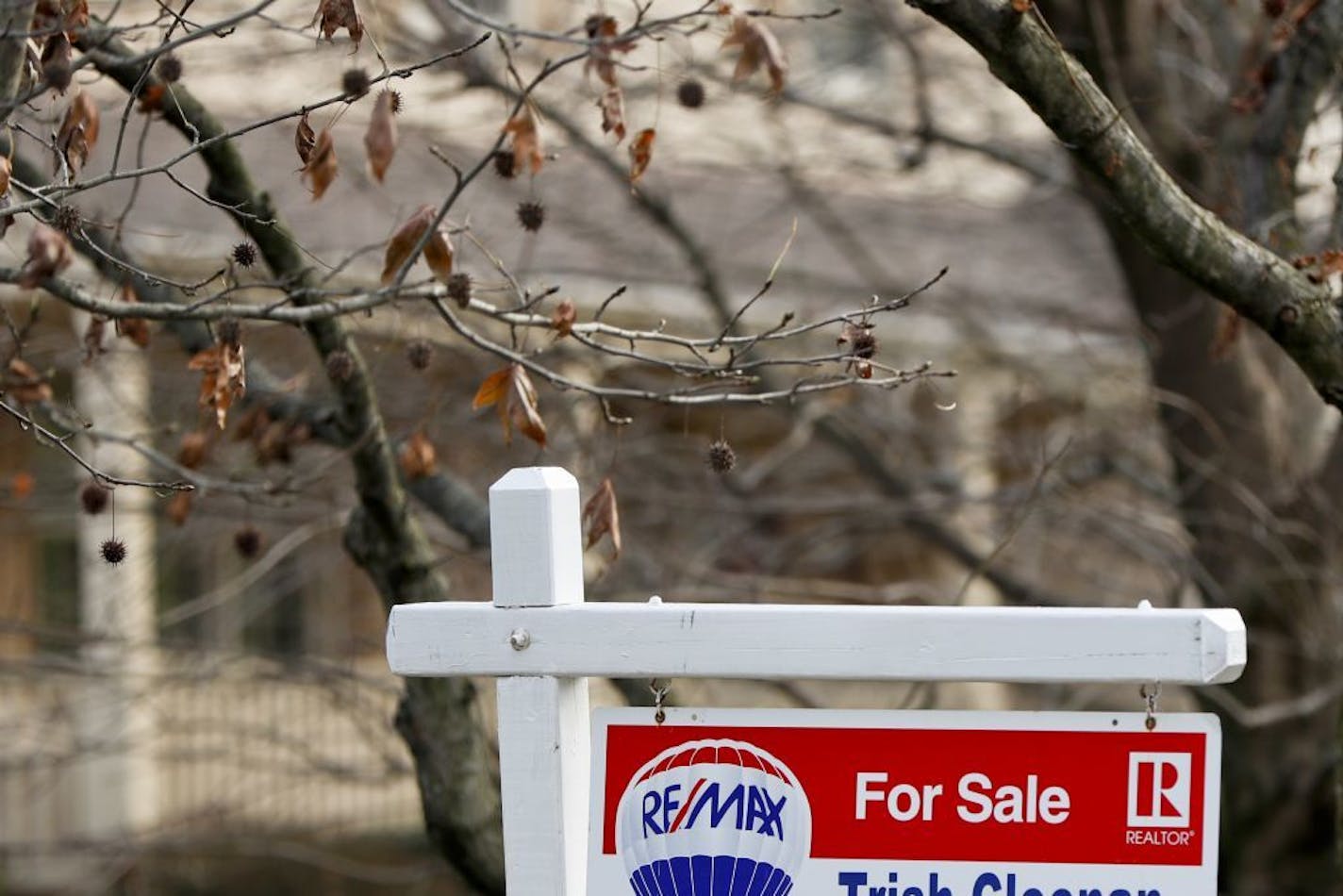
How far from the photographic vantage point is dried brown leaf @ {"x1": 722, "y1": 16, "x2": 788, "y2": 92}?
293cm

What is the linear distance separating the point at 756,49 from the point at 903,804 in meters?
1.26

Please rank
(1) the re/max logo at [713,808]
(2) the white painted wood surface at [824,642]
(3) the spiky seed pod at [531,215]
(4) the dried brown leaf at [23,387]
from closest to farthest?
(2) the white painted wood surface at [824,642]
(1) the re/max logo at [713,808]
(4) the dried brown leaf at [23,387]
(3) the spiky seed pod at [531,215]

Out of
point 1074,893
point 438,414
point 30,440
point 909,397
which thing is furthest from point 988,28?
point 30,440

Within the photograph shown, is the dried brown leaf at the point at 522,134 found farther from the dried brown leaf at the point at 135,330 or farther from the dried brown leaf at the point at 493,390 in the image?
the dried brown leaf at the point at 135,330

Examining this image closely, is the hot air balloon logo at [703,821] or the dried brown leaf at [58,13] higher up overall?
the dried brown leaf at [58,13]

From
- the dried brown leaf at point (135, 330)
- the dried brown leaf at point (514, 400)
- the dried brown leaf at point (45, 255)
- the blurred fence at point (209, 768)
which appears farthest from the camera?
the blurred fence at point (209, 768)

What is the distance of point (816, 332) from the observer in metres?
8.65

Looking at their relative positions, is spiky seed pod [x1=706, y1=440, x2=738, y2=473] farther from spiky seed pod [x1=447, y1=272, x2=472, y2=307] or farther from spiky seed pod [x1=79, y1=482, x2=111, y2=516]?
spiky seed pod [x1=79, y1=482, x2=111, y2=516]

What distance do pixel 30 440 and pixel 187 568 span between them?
1256mm

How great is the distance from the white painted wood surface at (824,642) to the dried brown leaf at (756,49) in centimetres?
94

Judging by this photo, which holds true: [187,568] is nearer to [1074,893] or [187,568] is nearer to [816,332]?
[816,332]

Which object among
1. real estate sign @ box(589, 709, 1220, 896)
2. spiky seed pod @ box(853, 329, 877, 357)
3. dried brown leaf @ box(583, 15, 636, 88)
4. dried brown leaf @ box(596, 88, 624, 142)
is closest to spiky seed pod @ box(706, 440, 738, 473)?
spiky seed pod @ box(853, 329, 877, 357)

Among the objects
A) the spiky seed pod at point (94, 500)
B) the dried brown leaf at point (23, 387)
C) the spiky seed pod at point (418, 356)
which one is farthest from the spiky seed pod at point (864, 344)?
the spiky seed pod at point (94, 500)

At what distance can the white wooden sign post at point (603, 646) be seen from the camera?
2502 mm
